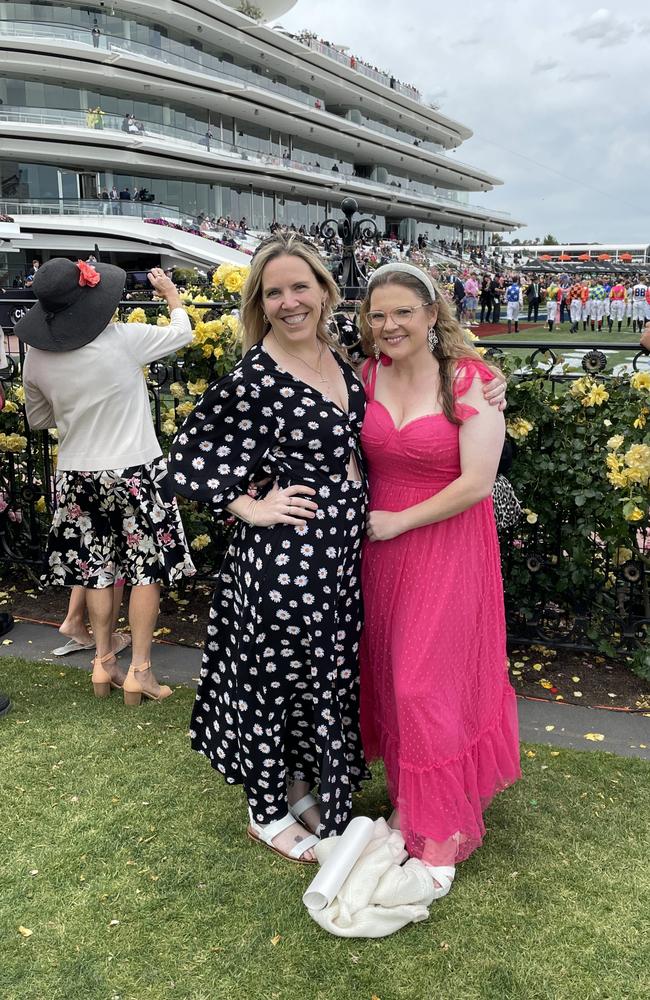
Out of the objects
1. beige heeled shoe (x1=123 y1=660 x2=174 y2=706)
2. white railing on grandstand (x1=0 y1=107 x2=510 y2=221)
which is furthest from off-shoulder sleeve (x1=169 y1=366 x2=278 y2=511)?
white railing on grandstand (x1=0 y1=107 x2=510 y2=221)

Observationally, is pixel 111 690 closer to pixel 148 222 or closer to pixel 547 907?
pixel 547 907

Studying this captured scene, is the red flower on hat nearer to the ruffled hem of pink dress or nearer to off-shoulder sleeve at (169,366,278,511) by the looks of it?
off-shoulder sleeve at (169,366,278,511)

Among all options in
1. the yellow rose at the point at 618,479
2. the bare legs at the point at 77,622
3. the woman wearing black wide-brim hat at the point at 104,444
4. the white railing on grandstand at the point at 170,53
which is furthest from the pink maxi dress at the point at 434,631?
the white railing on grandstand at the point at 170,53

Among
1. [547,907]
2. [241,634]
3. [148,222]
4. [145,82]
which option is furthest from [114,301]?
[145,82]

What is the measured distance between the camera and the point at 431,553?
251 centimetres

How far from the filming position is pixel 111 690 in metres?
3.95

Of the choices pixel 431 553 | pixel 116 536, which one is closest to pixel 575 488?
pixel 431 553

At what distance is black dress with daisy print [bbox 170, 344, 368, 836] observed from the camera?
243cm

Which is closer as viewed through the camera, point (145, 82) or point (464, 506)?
point (464, 506)

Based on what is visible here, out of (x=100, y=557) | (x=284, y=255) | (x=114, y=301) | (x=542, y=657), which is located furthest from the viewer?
(x=542, y=657)

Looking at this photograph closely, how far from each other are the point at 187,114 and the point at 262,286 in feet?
171

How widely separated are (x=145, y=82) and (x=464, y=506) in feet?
157

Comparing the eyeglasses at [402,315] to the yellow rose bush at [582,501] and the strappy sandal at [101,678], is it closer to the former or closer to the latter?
the yellow rose bush at [582,501]

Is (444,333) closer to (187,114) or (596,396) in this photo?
(596,396)
